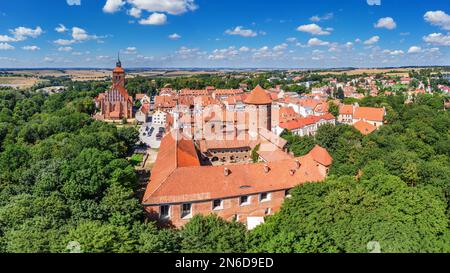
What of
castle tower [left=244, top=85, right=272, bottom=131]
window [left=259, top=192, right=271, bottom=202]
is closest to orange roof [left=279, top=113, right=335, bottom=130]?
castle tower [left=244, top=85, right=272, bottom=131]

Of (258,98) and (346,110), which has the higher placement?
(258,98)

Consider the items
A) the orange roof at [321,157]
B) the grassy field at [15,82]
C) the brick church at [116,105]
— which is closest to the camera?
the orange roof at [321,157]

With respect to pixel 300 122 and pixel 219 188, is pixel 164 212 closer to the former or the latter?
pixel 219 188

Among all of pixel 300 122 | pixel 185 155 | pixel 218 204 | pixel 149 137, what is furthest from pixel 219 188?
pixel 149 137

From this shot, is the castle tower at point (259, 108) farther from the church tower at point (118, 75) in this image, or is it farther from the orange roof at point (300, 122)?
the church tower at point (118, 75)

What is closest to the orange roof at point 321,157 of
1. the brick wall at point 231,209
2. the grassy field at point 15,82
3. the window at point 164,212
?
the brick wall at point 231,209

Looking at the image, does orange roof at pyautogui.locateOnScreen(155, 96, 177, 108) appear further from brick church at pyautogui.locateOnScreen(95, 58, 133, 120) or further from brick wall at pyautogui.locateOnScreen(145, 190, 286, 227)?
brick wall at pyautogui.locateOnScreen(145, 190, 286, 227)

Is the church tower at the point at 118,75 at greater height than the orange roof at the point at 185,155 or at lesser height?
greater
